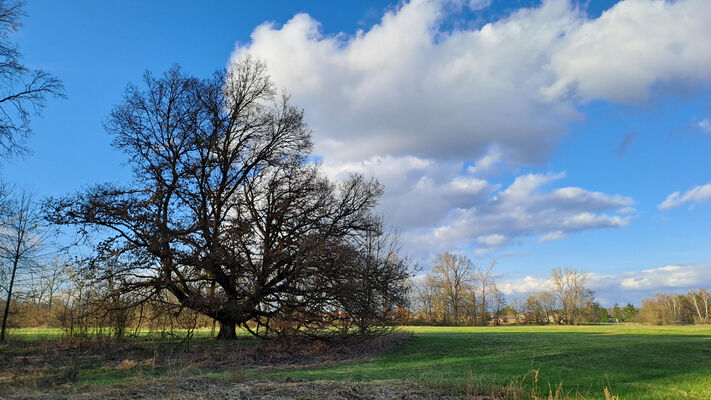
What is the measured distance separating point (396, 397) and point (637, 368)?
7975 mm

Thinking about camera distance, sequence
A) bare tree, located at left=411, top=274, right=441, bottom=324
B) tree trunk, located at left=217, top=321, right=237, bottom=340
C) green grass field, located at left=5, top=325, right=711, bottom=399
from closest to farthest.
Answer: green grass field, located at left=5, top=325, right=711, bottom=399 < tree trunk, located at left=217, top=321, right=237, bottom=340 < bare tree, located at left=411, top=274, right=441, bottom=324

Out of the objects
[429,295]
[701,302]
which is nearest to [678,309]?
[701,302]

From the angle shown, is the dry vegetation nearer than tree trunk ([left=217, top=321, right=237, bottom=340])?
Yes

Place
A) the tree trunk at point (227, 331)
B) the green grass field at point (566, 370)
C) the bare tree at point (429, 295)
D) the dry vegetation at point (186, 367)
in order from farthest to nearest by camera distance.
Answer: the bare tree at point (429, 295)
the tree trunk at point (227, 331)
the green grass field at point (566, 370)
the dry vegetation at point (186, 367)

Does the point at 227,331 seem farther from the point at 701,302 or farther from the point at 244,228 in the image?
the point at 701,302

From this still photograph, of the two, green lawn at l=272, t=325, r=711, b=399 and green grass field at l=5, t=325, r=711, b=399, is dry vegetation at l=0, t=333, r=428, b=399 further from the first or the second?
green lawn at l=272, t=325, r=711, b=399

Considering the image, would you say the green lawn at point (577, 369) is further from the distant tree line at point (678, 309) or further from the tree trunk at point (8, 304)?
the distant tree line at point (678, 309)

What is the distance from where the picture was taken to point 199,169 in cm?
2134

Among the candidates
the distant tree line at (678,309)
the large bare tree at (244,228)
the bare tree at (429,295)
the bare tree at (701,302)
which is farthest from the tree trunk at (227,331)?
the bare tree at (701,302)

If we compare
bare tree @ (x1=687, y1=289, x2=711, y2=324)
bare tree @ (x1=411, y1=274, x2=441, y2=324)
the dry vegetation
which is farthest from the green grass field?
bare tree @ (x1=687, y1=289, x2=711, y2=324)

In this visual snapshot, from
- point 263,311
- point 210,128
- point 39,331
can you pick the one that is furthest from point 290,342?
point 39,331

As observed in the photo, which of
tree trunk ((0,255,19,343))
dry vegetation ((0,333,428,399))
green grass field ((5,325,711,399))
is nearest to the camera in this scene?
dry vegetation ((0,333,428,399))

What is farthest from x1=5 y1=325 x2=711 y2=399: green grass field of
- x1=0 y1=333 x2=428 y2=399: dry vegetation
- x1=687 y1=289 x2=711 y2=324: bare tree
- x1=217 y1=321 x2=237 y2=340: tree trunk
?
x1=687 y1=289 x2=711 y2=324: bare tree

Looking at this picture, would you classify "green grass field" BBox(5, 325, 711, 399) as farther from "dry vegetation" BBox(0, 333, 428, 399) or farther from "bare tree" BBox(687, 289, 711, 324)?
"bare tree" BBox(687, 289, 711, 324)
